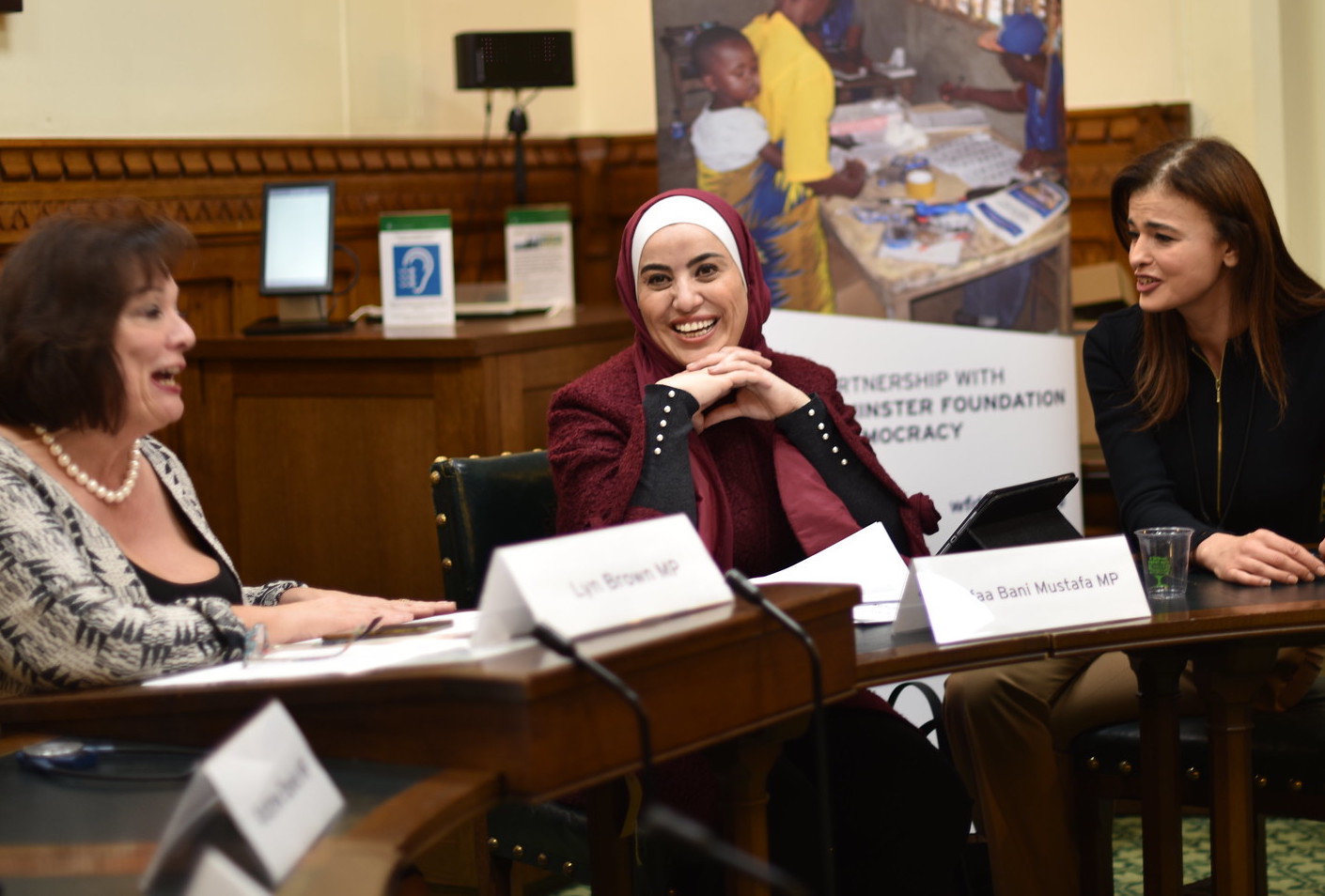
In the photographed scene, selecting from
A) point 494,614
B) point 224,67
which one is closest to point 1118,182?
point 494,614

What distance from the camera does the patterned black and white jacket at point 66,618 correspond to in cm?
168

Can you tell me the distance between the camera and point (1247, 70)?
430cm

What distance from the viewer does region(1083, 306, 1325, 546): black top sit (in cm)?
254

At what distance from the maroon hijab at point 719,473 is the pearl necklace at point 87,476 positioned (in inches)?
31.8

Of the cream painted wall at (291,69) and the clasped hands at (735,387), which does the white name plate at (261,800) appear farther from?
→ the cream painted wall at (291,69)

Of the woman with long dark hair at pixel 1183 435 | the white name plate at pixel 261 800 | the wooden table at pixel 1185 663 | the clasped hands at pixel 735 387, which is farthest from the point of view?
the woman with long dark hair at pixel 1183 435

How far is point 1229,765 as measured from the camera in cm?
209

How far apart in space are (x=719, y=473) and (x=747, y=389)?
0.46ft

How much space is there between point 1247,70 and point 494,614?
3.51 m

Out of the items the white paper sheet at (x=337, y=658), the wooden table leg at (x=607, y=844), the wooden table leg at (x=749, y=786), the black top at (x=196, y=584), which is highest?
the black top at (x=196, y=584)

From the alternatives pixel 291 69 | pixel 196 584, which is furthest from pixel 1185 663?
pixel 291 69

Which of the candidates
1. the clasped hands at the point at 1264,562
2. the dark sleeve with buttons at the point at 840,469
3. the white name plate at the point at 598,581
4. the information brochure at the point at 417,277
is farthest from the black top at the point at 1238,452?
the information brochure at the point at 417,277

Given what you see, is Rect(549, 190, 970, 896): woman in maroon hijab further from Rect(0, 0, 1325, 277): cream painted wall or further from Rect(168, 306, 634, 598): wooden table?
Rect(0, 0, 1325, 277): cream painted wall

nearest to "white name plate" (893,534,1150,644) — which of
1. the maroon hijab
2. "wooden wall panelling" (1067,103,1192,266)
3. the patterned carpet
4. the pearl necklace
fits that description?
the maroon hijab
